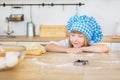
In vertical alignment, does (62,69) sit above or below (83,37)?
below

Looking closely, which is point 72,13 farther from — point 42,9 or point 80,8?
point 42,9

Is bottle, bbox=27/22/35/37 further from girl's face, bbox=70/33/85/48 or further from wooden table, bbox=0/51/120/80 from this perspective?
wooden table, bbox=0/51/120/80

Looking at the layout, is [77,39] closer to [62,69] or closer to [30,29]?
[62,69]

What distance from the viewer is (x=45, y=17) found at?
359 centimetres

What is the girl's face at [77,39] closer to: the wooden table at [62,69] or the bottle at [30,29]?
the wooden table at [62,69]

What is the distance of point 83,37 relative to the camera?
2.13m

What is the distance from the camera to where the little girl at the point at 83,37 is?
1983 millimetres

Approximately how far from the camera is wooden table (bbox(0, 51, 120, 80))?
3.97 feet

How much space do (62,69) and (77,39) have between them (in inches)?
32.1

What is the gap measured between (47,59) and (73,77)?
463 mm

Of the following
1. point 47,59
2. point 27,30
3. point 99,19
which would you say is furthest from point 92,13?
point 47,59

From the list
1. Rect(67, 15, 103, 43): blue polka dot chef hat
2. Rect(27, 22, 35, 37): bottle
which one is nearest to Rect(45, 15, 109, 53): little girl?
Rect(67, 15, 103, 43): blue polka dot chef hat

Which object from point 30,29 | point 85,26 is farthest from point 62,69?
point 30,29

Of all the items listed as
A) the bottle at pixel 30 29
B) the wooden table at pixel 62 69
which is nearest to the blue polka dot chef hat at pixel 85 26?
the wooden table at pixel 62 69
